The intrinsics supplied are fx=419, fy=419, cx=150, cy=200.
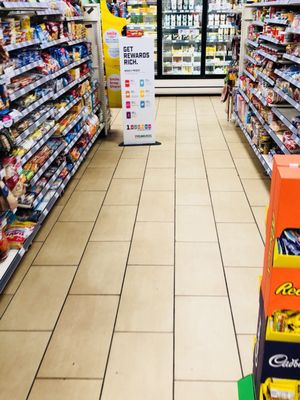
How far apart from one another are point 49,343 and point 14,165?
126 centimetres

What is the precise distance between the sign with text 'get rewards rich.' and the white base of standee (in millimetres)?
3602

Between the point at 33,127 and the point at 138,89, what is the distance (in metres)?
2.52

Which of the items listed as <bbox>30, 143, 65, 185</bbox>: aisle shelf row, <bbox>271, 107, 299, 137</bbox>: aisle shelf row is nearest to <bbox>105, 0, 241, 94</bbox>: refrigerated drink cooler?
<bbox>271, 107, 299, 137</bbox>: aisle shelf row

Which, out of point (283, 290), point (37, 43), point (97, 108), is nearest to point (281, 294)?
point (283, 290)

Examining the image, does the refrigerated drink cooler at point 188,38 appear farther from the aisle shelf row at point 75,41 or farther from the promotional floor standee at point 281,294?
the promotional floor standee at point 281,294

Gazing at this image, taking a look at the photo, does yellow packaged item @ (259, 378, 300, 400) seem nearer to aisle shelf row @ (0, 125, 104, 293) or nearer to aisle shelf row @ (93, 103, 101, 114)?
aisle shelf row @ (0, 125, 104, 293)

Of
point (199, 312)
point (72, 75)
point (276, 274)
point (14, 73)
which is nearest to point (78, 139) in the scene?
point (72, 75)

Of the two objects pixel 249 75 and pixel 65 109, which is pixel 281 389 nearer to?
pixel 65 109

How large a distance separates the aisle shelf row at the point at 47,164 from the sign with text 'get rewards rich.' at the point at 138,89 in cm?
177

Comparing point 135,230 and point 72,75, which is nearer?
point 135,230

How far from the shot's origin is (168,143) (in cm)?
614

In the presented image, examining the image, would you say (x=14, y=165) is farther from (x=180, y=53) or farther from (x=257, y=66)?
(x=180, y=53)

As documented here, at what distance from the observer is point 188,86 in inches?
365

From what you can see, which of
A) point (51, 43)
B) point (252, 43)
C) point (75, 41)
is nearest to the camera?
point (51, 43)
